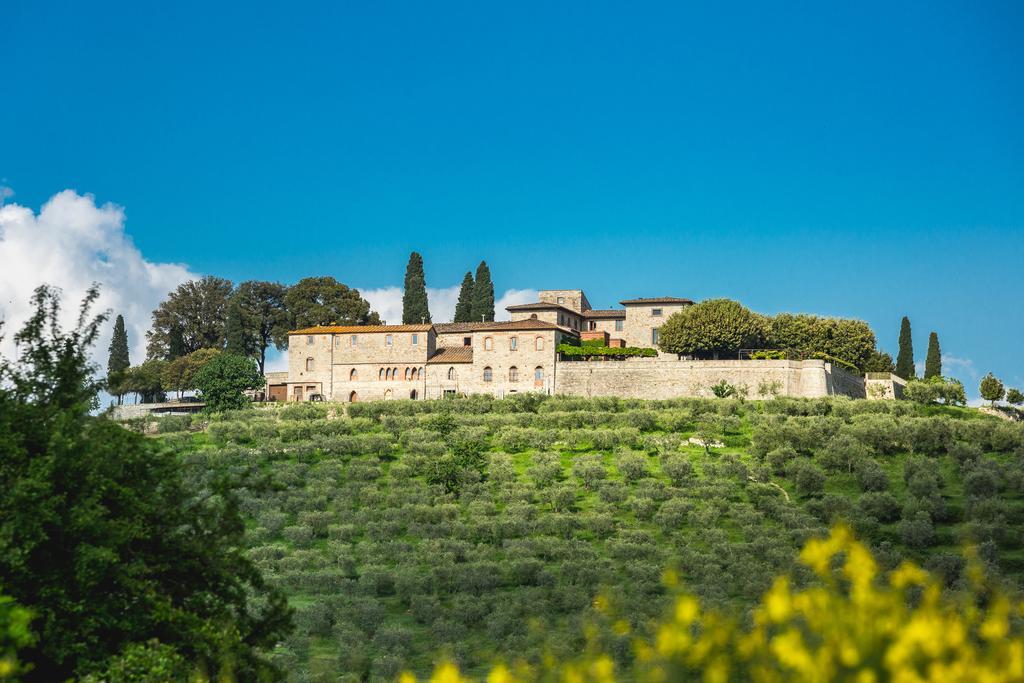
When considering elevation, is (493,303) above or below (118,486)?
above

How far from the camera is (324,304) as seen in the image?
77562mm

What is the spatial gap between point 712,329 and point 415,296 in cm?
2376

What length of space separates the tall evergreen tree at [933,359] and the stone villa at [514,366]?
441 inches

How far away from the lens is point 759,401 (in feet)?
176

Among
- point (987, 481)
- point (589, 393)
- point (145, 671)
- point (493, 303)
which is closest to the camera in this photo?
point (145, 671)

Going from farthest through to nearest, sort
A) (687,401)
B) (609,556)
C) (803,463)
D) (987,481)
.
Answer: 1. (687,401)
2. (803,463)
3. (987,481)
4. (609,556)

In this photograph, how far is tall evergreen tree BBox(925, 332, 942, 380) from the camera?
236 ft

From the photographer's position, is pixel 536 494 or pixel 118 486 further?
pixel 536 494

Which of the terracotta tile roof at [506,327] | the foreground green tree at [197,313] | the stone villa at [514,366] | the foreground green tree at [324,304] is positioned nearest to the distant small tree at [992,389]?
the stone villa at [514,366]

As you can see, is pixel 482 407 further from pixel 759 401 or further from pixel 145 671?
pixel 145 671

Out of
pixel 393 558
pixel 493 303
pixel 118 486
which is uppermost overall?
pixel 493 303

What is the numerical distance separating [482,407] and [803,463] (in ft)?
70.9

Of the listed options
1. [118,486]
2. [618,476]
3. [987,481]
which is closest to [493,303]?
[618,476]

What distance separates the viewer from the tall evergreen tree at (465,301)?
7638 centimetres
